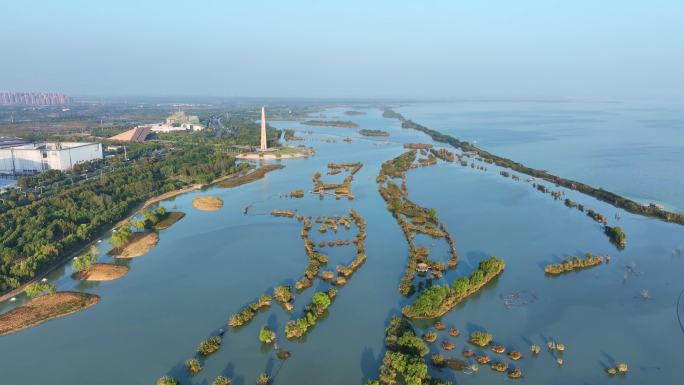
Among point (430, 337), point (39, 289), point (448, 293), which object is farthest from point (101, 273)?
point (448, 293)

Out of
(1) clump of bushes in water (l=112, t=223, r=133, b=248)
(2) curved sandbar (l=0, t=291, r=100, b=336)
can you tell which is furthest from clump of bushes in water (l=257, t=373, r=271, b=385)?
(1) clump of bushes in water (l=112, t=223, r=133, b=248)

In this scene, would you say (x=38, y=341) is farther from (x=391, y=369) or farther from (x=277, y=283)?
(x=391, y=369)

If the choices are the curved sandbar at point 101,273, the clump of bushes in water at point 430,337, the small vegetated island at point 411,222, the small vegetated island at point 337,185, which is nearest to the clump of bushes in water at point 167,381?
the clump of bushes in water at point 430,337

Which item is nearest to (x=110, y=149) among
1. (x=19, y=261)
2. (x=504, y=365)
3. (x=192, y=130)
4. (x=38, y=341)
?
(x=192, y=130)

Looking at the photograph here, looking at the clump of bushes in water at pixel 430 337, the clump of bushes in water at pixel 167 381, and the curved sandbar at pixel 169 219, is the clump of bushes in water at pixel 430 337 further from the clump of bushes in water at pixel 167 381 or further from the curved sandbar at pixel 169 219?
the curved sandbar at pixel 169 219

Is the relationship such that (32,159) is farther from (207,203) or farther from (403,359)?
(403,359)

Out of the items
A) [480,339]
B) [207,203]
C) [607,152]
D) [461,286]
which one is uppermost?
[607,152]
